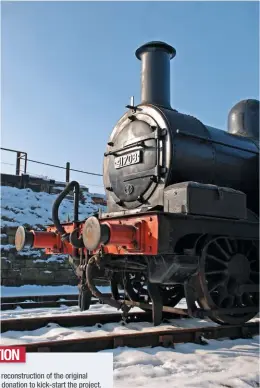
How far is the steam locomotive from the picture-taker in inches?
168

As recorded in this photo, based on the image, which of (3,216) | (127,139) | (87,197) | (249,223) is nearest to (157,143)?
(127,139)

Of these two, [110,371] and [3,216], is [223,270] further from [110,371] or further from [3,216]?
[3,216]

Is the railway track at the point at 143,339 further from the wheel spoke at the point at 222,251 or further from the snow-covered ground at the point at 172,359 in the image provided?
the wheel spoke at the point at 222,251

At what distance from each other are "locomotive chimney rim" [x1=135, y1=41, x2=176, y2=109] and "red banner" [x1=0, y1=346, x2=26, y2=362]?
3461mm

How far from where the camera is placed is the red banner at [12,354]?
3084 millimetres

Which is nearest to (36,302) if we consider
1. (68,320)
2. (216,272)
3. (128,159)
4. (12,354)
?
(68,320)

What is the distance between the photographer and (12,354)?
10.3ft

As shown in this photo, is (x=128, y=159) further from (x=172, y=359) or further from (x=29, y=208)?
(x=29, y=208)

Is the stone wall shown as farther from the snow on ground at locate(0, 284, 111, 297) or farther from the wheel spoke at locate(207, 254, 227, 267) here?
the wheel spoke at locate(207, 254, 227, 267)

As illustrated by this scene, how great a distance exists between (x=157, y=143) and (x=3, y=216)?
634cm

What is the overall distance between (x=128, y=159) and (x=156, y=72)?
135 cm

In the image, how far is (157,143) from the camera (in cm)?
475

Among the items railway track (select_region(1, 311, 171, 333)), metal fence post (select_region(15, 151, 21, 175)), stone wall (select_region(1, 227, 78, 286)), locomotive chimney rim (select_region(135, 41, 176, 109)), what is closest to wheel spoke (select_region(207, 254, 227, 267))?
railway track (select_region(1, 311, 171, 333))

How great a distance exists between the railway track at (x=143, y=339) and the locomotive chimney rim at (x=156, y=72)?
2.84m
